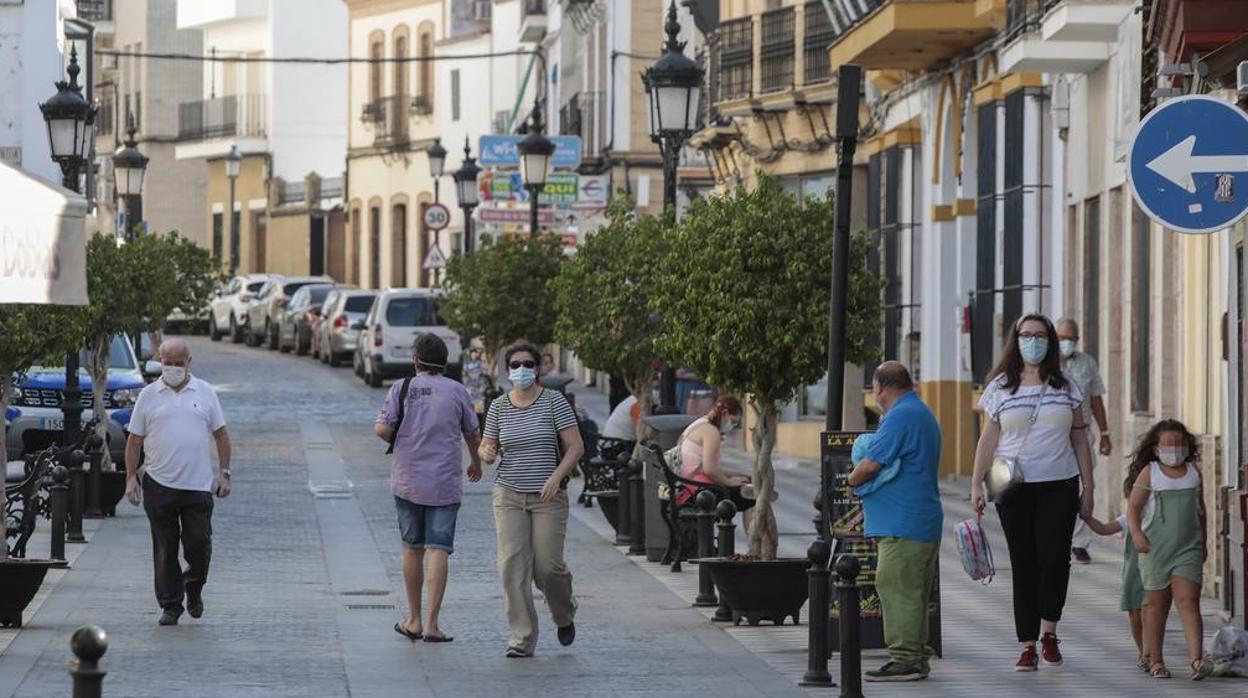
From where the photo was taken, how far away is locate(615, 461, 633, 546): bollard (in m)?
20.5

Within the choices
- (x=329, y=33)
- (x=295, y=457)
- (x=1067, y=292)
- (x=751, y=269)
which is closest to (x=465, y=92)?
(x=329, y=33)

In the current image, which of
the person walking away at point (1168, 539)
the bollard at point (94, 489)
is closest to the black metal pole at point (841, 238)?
the person walking away at point (1168, 539)

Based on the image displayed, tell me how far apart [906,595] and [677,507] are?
219 inches

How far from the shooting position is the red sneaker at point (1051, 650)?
13484mm

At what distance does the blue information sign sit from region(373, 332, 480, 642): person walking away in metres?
28.4

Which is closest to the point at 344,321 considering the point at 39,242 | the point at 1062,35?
the point at 1062,35

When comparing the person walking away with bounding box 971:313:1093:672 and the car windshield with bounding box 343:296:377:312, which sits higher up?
the car windshield with bounding box 343:296:377:312

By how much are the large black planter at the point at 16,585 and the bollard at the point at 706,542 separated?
12.2 ft

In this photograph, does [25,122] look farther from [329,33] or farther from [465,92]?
[329,33]

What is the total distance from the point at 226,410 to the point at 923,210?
13.3 metres

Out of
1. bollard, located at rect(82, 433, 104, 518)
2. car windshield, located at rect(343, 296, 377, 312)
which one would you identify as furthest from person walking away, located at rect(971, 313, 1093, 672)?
car windshield, located at rect(343, 296, 377, 312)

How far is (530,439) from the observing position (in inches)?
563

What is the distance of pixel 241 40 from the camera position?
8131 cm

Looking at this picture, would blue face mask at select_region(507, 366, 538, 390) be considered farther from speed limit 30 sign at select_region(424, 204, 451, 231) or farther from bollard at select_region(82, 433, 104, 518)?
speed limit 30 sign at select_region(424, 204, 451, 231)
